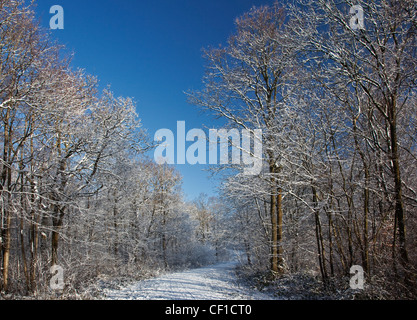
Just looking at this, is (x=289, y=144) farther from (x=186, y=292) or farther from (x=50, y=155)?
(x=50, y=155)

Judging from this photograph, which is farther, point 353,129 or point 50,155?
point 50,155

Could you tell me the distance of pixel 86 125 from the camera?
8844 mm

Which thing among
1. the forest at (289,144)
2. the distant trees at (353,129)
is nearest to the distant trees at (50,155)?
the forest at (289,144)

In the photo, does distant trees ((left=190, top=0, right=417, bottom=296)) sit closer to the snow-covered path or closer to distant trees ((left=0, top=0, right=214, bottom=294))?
the snow-covered path

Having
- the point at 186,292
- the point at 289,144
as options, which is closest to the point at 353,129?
the point at 289,144

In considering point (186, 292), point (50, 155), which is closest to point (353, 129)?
point (186, 292)

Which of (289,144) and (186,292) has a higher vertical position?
(289,144)

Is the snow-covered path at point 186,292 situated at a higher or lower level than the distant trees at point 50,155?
lower

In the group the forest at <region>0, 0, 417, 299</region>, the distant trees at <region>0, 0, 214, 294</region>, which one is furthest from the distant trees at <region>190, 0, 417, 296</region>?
the distant trees at <region>0, 0, 214, 294</region>

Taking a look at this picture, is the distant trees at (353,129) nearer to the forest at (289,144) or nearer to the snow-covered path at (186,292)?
the forest at (289,144)

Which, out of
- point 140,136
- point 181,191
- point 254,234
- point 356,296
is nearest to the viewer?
point 356,296
